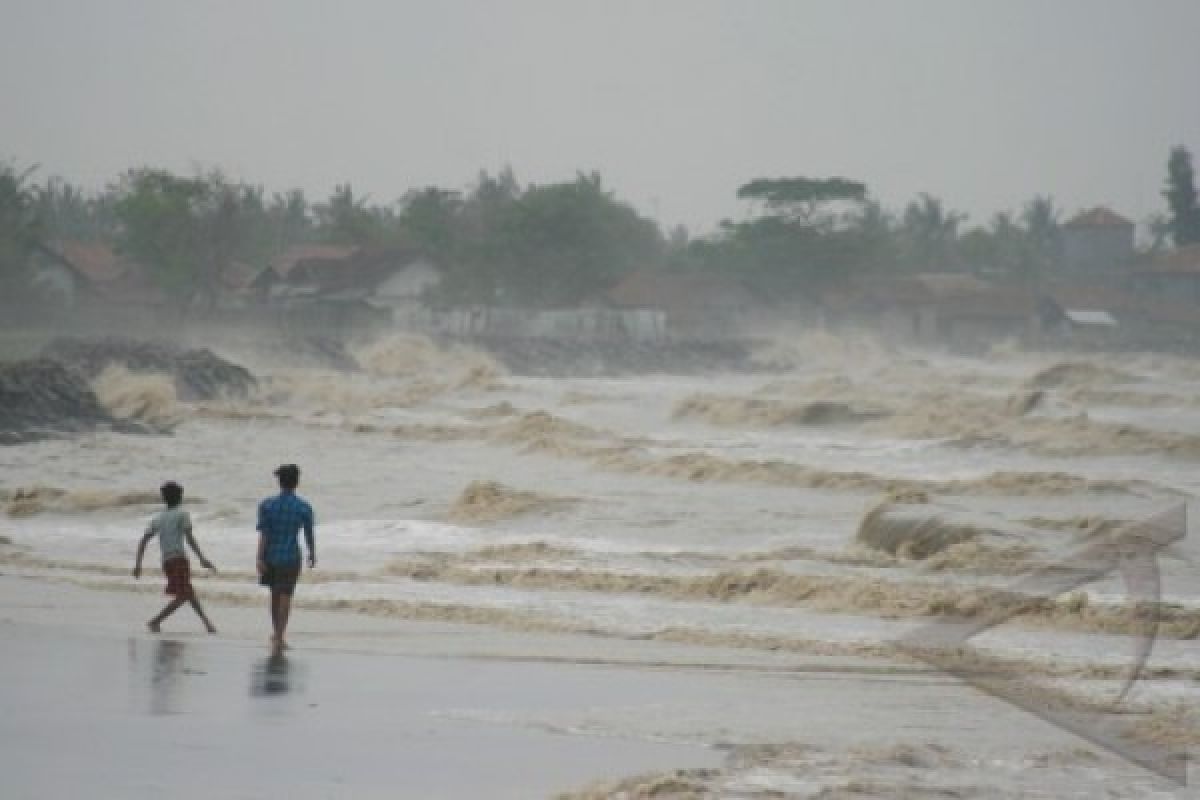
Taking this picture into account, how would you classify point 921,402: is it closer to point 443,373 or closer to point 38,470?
point 443,373

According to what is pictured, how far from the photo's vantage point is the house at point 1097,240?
148125 millimetres

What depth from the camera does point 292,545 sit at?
13812 mm

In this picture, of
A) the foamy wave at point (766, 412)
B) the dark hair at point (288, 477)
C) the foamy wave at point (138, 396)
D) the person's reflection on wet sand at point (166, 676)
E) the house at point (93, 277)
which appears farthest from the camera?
the house at point (93, 277)

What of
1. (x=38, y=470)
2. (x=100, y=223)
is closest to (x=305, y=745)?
(x=38, y=470)

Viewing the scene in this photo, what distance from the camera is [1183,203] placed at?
5531 inches

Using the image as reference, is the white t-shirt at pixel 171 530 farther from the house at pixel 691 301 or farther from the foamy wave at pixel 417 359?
the house at pixel 691 301

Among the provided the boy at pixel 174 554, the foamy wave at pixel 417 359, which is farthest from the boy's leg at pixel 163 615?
the foamy wave at pixel 417 359

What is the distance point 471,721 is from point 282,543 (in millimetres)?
3701

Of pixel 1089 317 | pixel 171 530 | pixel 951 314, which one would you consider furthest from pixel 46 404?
pixel 1089 317

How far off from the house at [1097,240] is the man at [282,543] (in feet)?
453

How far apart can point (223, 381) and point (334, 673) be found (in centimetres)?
4629

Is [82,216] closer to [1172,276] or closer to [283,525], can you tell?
[1172,276]

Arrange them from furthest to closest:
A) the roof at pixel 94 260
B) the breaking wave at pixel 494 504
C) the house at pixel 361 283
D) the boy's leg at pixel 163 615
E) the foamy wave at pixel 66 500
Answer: the roof at pixel 94 260
the house at pixel 361 283
the breaking wave at pixel 494 504
the foamy wave at pixel 66 500
the boy's leg at pixel 163 615

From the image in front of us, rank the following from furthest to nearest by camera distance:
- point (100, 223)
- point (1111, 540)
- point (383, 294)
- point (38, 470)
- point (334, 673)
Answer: point (100, 223), point (383, 294), point (38, 470), point (1111, 540), point (334, 673)
